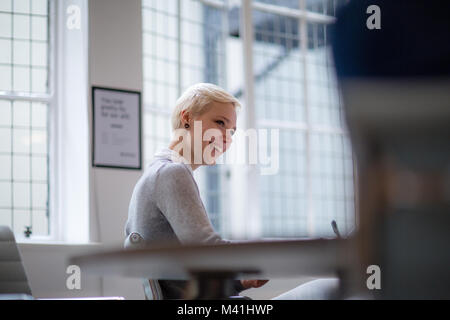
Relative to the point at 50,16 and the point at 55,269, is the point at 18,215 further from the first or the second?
the point at 50,16

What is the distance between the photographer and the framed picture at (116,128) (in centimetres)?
416

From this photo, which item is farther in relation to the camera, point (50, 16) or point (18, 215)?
point (50, 16)

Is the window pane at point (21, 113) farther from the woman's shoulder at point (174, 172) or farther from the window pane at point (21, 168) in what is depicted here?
the woman's shoulder at point (174, 172)

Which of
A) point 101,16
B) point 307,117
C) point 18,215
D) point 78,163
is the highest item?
point 101,16

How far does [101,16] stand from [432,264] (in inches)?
157

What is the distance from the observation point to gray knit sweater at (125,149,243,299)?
1.25 m

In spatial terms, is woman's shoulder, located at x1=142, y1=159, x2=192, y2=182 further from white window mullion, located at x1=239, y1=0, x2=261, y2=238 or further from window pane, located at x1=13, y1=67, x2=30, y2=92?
white window mullion, located at x1=239, y1=0, x2=261, y2=238

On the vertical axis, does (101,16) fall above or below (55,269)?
above

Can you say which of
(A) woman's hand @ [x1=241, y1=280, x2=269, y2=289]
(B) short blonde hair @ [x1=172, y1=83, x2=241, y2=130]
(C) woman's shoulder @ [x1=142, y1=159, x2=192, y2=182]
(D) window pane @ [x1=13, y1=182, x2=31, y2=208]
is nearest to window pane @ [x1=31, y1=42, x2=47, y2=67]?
(D) window pane @ [x1=13, y1=182, x2=31, y2=208]

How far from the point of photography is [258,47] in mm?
5680

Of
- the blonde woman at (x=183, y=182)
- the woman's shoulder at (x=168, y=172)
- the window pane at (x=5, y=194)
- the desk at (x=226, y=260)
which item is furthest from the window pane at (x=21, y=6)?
the desk at (x=226, y=260)

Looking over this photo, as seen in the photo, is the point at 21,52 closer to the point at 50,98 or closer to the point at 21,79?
the point at 21,79

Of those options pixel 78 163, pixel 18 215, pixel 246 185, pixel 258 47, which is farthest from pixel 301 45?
pixel 18 215

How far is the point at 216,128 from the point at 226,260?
856 mm
